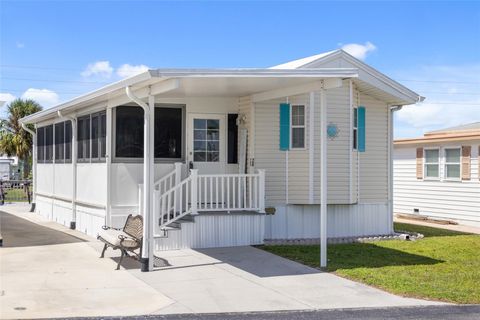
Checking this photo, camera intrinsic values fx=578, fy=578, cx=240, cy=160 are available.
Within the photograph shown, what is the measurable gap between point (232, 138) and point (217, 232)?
8.66ft

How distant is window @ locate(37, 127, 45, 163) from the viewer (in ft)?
62.5

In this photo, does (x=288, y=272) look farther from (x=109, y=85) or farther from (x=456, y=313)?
(x=109, y=85)

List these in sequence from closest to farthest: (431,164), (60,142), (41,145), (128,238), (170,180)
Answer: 1. (128,238)
2. (170,180)
3. (60,142)
4. (431,164)
5. (41,145)

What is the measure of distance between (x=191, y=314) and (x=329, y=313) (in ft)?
5.44

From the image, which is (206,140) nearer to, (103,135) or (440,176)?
(103,135)

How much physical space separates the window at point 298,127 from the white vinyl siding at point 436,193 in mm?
6863

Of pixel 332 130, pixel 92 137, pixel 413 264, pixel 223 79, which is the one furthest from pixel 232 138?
pixel 413 264

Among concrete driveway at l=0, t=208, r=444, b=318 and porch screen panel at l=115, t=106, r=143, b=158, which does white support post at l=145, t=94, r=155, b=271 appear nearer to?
concrete driveway at l=0, t=208, r=444, b=318

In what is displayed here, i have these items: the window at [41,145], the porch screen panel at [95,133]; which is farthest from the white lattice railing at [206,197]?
the window at [41,145]

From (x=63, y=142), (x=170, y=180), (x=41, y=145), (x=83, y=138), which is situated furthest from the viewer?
(x=41, y=145)

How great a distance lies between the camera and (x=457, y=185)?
18.1 m

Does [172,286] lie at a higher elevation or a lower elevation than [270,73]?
A: lower

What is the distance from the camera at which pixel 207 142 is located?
13250mm

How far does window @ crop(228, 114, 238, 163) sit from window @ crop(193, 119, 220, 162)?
0.28m
